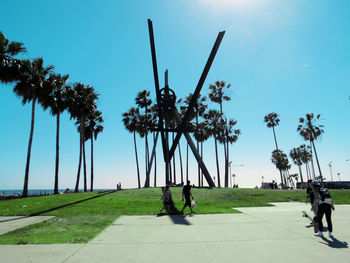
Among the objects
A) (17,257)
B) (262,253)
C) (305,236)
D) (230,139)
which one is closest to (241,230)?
(305,236)

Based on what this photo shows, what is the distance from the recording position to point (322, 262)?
402 centimetres

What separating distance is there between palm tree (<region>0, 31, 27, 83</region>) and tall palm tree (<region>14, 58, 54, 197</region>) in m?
0.80

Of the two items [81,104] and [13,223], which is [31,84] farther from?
[13,223]

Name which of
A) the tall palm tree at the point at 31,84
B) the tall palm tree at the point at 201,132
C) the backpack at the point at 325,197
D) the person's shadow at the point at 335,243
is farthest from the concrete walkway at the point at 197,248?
the tall palm tree at the point at 201,132

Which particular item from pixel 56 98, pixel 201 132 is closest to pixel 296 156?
pixel 201 132

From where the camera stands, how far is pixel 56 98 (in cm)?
2750

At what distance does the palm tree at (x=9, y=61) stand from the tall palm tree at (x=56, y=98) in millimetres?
3369

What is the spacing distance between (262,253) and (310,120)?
5515cm

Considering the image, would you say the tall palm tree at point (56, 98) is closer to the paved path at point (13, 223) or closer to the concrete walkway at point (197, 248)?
the paved path at point (13, 223)

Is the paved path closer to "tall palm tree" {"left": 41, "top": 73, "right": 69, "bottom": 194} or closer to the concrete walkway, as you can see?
the concrete walkway

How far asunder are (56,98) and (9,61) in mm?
6329

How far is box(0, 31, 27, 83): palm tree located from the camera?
71.4ft

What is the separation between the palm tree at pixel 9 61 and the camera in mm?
21748

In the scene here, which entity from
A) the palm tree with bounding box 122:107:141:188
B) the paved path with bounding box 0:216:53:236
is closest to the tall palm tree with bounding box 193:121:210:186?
the palm tree with bounding box 122:107:141:188
